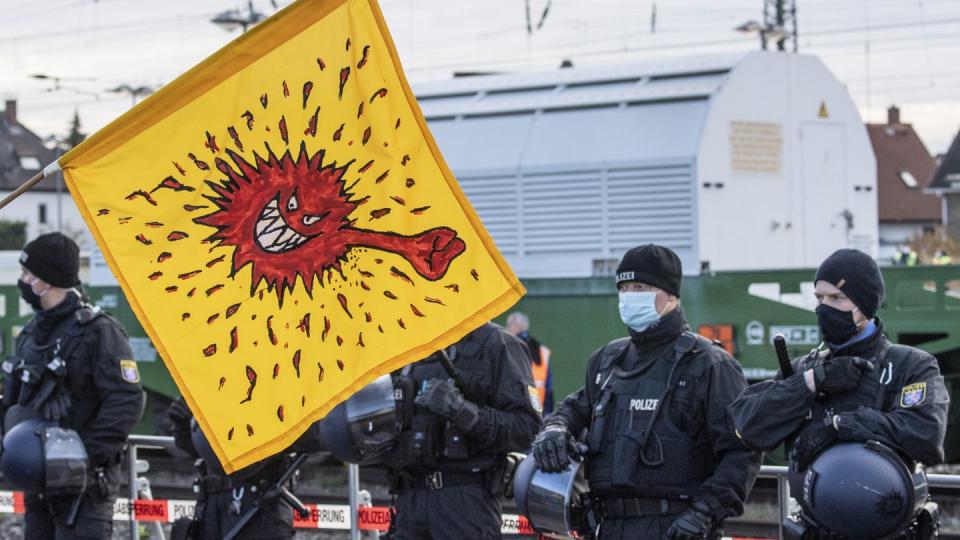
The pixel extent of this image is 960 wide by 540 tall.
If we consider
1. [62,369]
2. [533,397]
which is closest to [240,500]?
[62,369]

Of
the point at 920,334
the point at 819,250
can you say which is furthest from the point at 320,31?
the point at 819,250

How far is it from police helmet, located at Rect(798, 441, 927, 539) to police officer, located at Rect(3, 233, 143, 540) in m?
4.16

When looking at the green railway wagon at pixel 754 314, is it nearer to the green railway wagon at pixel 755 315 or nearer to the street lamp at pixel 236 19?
the green railway wagon at pixel 755 315

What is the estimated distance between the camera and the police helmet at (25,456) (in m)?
7.69

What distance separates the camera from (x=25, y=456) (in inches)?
304

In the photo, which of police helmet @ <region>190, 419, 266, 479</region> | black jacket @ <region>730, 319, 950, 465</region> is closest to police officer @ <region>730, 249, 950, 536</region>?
black jacket @ <region>730, 319, 950, 465</region>

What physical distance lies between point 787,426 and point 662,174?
11.7 metres

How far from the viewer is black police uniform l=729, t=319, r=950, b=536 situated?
17.1ft

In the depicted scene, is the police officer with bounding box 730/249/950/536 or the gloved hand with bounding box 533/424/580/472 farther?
the gloved hand with bounding box 533/424/580/472

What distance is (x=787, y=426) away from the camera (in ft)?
17.8

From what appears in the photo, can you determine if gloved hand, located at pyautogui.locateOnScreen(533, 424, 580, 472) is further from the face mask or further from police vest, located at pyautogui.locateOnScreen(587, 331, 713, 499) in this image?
the face mask

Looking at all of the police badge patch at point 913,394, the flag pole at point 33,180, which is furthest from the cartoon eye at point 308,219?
the police badge patch at point 913,394

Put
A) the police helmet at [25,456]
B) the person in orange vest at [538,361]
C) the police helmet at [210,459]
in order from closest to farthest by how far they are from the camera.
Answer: the police helmet at [210,459], the police helmet at [25,456], the person in orange vest at [538,361]

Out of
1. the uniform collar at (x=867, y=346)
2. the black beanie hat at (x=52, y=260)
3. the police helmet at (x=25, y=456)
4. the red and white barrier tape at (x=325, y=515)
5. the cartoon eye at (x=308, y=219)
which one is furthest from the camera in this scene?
the red and white barrier tape at (x=325, y=515)
